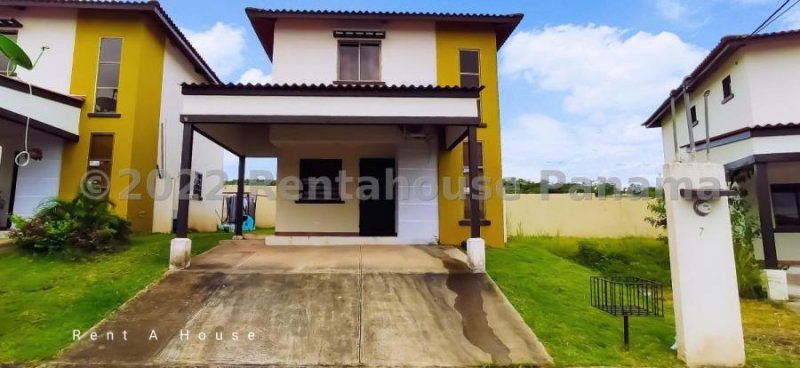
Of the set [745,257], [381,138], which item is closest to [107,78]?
[381,138]

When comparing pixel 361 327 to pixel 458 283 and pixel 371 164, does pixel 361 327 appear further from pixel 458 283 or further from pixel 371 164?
pixel 371 164

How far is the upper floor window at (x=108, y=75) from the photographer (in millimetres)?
11211

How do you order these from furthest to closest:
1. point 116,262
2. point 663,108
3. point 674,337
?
point 663,108 → point 116,262 → point 674,337

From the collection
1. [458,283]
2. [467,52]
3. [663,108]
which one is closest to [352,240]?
[458,283]

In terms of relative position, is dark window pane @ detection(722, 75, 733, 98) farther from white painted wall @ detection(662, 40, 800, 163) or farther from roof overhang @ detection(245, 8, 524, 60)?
roof overhang @ detection(245, 8, 524, 60)

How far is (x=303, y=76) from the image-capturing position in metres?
11.2

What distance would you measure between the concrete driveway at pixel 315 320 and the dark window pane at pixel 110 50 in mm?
6857

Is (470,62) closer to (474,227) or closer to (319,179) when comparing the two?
(319,179)

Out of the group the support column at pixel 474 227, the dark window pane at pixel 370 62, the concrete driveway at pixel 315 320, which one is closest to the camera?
the concrete driveway at pixel 315 320

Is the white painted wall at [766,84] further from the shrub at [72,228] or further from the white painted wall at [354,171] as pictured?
the shrub at [72,228]

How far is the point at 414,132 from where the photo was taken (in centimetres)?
1045

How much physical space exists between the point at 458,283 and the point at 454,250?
251cm

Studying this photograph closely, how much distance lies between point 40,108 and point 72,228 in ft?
11.6

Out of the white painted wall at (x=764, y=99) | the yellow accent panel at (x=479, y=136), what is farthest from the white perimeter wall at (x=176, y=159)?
the white painted wall at (x=764, y=99)
